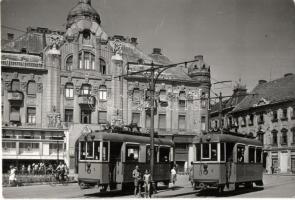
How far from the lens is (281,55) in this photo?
21734 millimetres

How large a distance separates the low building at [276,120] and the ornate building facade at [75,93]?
8250 millimetres

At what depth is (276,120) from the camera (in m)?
44.4

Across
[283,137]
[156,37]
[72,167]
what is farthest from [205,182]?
[283,137]

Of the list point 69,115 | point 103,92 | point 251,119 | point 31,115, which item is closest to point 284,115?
point 251,119

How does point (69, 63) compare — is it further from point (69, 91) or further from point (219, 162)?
point (219, 162)

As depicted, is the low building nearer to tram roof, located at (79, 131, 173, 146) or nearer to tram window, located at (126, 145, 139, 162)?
tram roof, located at (79, 131, 173, 146)

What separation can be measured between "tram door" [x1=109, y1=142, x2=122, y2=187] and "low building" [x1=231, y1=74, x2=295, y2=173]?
23408 millimetres

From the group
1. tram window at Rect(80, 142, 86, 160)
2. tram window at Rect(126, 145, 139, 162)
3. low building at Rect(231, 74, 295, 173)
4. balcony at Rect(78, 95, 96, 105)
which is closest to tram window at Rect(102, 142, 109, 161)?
tram window at Rect(80, 142, 86, 160)

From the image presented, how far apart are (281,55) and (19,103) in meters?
20.8

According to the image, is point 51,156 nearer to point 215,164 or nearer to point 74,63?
point 74,63

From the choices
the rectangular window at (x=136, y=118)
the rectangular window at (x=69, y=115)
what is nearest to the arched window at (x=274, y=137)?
the rectangular window at (x=136, y=118)

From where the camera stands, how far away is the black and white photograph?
1909 centimetres

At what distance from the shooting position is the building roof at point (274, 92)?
41.3 m

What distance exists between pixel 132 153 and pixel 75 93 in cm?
1806
